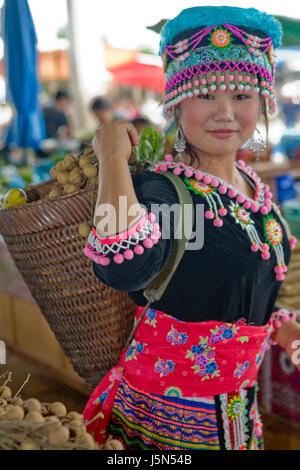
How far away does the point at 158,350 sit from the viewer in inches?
47.0

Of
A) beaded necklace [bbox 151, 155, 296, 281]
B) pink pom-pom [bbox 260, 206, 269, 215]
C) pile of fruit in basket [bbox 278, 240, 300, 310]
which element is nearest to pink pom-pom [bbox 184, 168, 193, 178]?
beaded necklace [bbox 151, 155, 296, 281]

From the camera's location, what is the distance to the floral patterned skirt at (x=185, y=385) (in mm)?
1178

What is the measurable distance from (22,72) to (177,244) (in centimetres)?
376

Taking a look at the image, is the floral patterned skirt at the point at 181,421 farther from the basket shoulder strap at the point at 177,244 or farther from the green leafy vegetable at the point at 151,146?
the green leafy vegetable at the point at 151,146

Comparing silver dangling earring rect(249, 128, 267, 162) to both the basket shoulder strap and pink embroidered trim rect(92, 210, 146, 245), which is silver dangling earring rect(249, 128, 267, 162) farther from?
pink embroidered trim rect(92, 210, 146, 245)

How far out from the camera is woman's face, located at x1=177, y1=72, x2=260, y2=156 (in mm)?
1176

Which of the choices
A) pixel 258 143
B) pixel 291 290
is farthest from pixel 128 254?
pixel 291 290

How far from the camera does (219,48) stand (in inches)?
45.8

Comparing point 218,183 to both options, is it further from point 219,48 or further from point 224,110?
point 219,48

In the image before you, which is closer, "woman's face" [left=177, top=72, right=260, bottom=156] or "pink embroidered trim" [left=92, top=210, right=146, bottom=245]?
"pink embroidered trim" [left=92, top=210, right=146, bottom=245]
